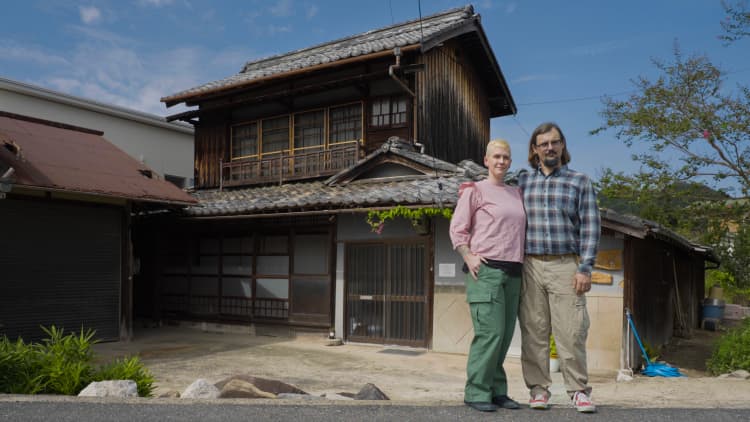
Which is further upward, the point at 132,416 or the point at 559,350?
the point at 559,350

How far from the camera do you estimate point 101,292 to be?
999 centimetres

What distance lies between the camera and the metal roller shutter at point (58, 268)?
8.82 metres

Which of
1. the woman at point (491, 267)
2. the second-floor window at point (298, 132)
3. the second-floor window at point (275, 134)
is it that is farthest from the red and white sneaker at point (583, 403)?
the second-floor window at point (275, 134)

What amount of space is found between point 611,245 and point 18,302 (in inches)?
376

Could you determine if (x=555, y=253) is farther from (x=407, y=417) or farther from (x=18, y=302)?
(x=18, y=302)

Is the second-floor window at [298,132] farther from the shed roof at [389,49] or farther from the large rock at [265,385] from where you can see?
the large rock at [265,385]

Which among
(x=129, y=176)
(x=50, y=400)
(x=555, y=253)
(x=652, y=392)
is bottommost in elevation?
(x=652, y=392)

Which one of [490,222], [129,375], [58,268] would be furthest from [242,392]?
[58,268]

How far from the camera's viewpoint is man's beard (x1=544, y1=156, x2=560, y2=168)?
154 inches

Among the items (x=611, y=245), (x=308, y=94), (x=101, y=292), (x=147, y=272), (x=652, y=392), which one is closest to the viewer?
(x=652, y=392)

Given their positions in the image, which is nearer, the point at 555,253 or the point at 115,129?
the point at 555,253

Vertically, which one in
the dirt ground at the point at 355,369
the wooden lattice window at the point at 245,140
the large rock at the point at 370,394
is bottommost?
the dirt ground at the point at 355,369

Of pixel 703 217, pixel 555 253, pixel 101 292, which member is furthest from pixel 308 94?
pixel 703 217

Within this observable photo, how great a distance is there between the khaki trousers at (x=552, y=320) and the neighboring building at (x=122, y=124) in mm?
16471
